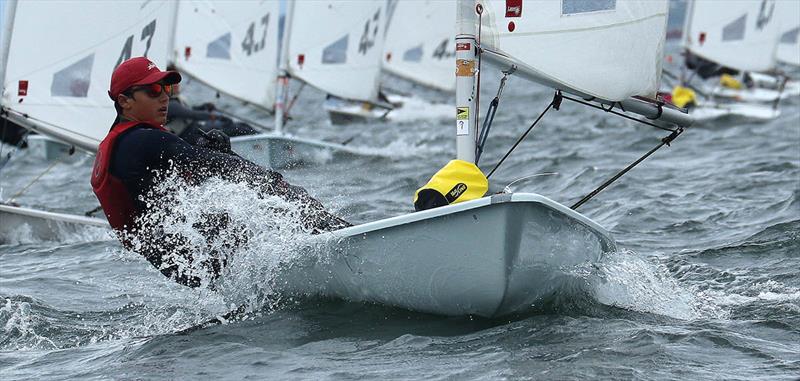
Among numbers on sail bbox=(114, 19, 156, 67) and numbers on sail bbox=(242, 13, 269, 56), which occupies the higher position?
numbers on sail bbox=(242, 13, 269, 56)

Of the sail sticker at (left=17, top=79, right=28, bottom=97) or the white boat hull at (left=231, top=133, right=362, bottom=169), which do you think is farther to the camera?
the white boat hull at (left=231, top=133, right=362, bottom=169)

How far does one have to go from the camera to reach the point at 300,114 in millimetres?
22562

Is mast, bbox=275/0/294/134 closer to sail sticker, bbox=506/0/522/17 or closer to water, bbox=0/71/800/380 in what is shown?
water, bbox=0/71/800/380

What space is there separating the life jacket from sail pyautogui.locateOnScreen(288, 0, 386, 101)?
8.89m

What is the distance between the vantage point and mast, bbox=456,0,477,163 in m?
4.76

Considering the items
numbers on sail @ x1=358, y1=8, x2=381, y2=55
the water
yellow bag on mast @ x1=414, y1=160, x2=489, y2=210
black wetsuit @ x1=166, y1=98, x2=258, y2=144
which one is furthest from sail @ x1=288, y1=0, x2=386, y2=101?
yellow bag on mast @ x1=414, y1=160, x2=489, y2=210

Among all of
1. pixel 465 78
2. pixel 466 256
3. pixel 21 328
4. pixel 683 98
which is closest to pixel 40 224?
pixel 21 328

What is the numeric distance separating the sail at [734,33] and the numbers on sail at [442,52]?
148 inches

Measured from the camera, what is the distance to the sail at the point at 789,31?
18.5 m

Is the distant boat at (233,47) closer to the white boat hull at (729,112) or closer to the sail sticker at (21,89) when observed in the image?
the sail sticker at (21,89)

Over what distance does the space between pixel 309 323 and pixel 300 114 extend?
18.3 m

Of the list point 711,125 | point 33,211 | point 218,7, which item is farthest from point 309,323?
point 711,125

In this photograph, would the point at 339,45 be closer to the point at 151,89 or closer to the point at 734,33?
the point at 734,33

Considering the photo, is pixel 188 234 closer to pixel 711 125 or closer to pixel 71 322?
pixel 71 322
